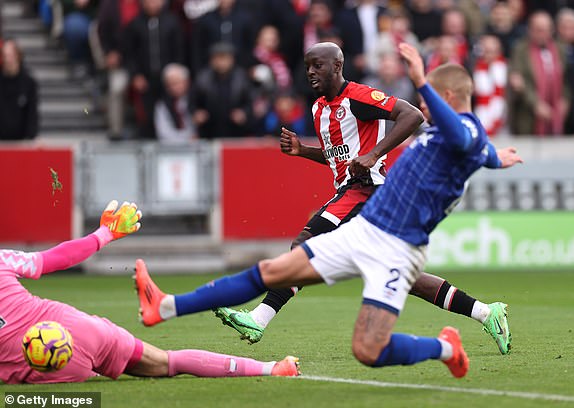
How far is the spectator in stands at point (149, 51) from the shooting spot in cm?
1938

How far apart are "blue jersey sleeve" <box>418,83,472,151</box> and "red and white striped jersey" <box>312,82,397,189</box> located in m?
2.07

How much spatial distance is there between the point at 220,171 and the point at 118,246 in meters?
1.84

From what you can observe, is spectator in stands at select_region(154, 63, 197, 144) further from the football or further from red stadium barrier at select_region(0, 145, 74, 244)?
the football

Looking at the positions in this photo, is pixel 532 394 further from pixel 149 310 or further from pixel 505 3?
pixel 505 3

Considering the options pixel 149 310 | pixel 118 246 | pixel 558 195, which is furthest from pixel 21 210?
pixel 149 310

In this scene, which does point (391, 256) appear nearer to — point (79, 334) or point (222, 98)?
point (79, 334)

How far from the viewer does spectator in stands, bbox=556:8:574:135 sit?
20.3 m

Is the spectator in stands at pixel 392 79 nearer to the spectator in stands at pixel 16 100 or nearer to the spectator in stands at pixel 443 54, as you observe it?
the spectator in stands at pixel 443 54

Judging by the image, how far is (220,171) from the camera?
19.2 meters

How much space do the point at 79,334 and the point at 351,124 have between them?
9.94 ft

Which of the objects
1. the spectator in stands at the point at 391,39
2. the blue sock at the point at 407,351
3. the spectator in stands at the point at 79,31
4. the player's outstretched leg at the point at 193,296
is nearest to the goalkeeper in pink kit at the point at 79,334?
the player's outstretched leg at the point at 193,296

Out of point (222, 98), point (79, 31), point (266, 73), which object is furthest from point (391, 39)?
point (79, 31)

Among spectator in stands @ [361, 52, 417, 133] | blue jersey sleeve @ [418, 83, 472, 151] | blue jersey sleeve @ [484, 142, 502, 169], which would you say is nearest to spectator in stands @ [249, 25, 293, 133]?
spectator in stands @ [361, 52, 417, 133]

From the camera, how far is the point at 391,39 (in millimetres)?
19344
